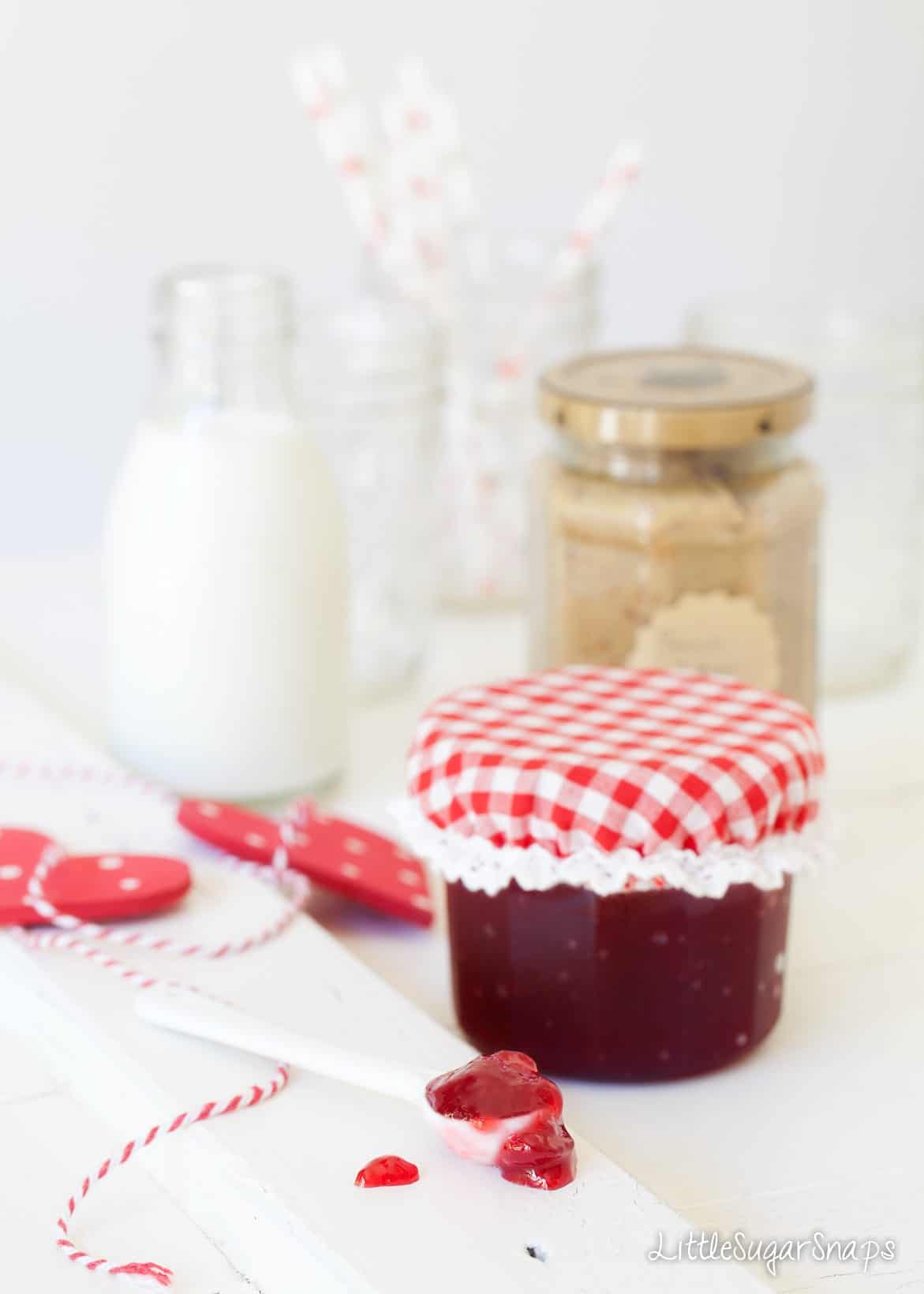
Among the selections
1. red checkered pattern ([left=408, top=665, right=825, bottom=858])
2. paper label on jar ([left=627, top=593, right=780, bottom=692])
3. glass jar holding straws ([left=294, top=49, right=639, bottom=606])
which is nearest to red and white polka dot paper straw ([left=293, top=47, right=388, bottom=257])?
glass jar holding straws ([left=294, top=49, right=639, bottom=606])

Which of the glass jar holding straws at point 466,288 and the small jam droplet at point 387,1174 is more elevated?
the glass jar holding straws at point 466,288

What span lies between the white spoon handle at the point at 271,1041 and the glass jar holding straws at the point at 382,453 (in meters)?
0.40

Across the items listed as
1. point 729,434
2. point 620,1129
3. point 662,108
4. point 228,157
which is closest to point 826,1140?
point 620,1129

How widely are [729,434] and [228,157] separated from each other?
69 centimetres

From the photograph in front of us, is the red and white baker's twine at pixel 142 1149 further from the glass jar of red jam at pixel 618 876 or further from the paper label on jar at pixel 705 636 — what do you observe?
the paper label on jar at pixel 705 636

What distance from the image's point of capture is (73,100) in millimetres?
1241

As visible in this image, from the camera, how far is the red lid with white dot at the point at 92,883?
0.62m

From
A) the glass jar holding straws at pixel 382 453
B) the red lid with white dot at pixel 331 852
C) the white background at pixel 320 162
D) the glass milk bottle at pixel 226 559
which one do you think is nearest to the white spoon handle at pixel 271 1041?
the red lid with white dot at pixel 331 852

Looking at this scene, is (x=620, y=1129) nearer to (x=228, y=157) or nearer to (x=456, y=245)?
(x=456, y=245)

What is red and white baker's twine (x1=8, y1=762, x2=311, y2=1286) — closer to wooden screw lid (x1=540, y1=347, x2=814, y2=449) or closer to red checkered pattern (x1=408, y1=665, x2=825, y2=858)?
red checkered pattern (x1=408, y1=665, x2=825, y2=858)

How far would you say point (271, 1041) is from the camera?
528 millimetres

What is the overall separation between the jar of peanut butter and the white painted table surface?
11cm

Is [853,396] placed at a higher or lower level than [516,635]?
higher

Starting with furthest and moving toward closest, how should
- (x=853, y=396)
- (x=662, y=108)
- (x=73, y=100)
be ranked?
(x=662, y=108), (x=73, y=100), (x=853, y=396)
